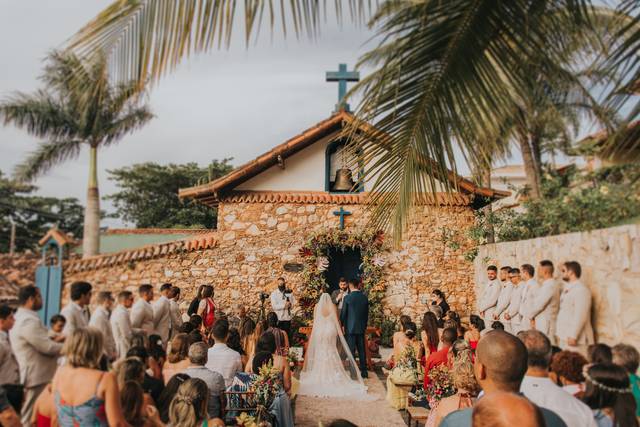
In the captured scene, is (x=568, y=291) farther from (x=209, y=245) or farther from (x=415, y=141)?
(x=209, y=245)

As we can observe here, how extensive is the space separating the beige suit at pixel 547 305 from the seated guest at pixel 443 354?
1839 millimetres

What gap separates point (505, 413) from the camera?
174cm

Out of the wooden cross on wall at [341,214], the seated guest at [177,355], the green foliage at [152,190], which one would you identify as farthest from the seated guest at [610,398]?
the green foliage at [152,190]

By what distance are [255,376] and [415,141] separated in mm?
3046

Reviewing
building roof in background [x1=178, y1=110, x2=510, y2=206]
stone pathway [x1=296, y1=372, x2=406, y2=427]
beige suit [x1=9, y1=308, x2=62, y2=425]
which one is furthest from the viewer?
building roof in background [x1=178, y1=110, x2=510, y2=206]

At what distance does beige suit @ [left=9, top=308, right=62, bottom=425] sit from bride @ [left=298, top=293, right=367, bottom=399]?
14.2 feet

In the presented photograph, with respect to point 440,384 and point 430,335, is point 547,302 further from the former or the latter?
point 440,384

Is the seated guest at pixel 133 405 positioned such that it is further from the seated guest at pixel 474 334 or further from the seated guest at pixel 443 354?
the seated guest at pixel 474 334

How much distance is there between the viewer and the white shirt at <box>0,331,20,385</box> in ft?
14.8

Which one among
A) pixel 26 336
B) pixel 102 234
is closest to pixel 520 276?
pixel 26 336

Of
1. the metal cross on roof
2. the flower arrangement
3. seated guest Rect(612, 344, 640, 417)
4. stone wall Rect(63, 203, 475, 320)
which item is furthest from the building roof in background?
seated guest Rect(612, 344, 640, 417)

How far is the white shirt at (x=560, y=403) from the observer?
2.89 meters

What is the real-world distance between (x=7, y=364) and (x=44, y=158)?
16676mm

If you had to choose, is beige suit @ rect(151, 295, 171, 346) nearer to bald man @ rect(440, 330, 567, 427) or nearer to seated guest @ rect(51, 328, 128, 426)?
seated guest @ rect(51, 328, 128, 426)
